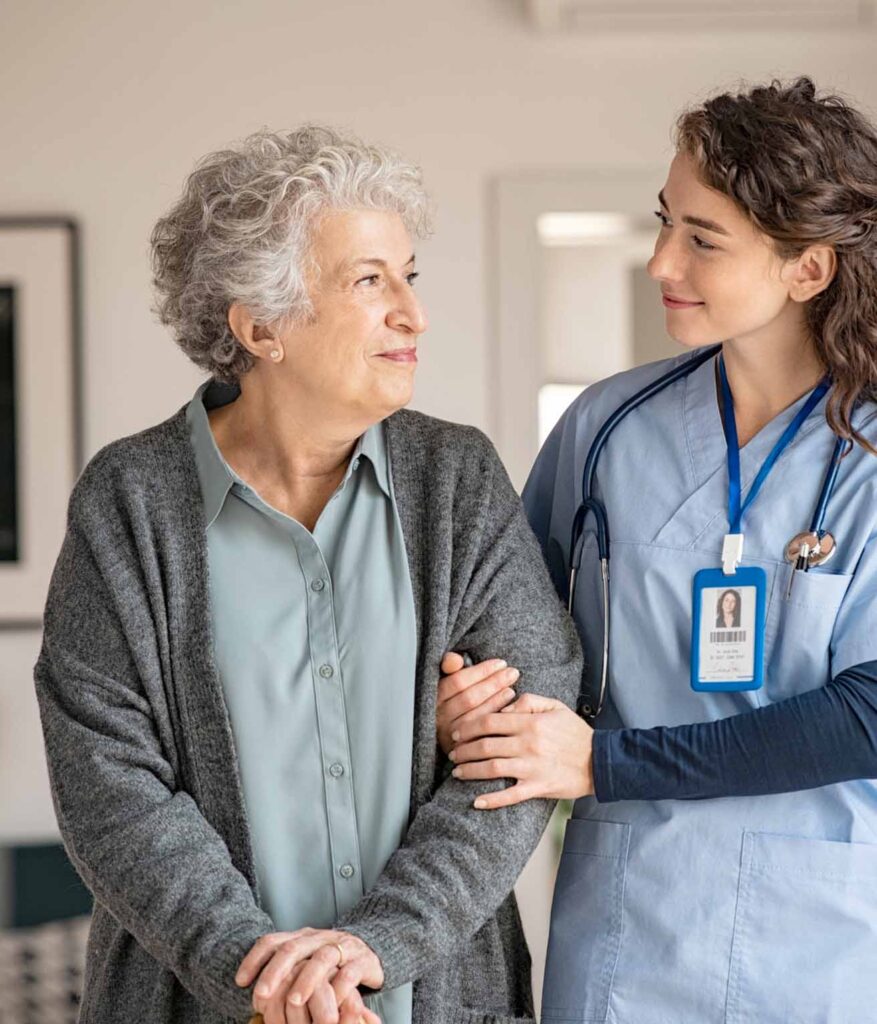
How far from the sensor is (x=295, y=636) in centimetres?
170

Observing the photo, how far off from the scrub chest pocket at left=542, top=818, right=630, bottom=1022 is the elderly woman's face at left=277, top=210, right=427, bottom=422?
1.90 ft

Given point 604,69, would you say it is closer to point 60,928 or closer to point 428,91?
point 428,91

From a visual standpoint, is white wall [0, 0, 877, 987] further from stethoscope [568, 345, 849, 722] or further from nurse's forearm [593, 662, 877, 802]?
nurse's forearm [593, 662, 877, 802]

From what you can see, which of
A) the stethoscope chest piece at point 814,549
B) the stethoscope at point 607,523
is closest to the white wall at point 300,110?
the stethoscope at point 607,523

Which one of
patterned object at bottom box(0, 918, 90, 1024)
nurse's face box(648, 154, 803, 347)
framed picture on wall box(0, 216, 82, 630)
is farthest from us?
framed picture on wall box(0, 216, 82, 630)

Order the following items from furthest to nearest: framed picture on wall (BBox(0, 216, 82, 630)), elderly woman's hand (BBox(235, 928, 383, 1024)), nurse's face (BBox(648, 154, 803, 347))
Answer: framed picture on wall (BBox(0, 216, 82, 630)), nurse's face (BBox(648, 154, 803, 347)), elderly woman's hand (BBox(235, 928, 383, 1024))

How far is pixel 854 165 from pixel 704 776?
712 mm

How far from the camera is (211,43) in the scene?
3598 mm

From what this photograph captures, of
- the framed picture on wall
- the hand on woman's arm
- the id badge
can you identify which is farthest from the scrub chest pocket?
the framed picture on wall

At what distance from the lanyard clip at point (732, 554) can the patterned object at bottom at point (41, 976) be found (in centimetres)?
199

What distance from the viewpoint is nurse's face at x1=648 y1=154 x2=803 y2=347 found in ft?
5.65

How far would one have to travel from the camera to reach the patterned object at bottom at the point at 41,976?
10.3ft

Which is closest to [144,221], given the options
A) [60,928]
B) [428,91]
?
[428,91]

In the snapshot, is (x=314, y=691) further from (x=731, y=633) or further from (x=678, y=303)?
(x=678, y=303)
